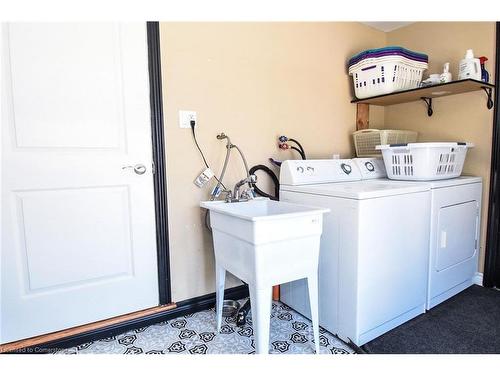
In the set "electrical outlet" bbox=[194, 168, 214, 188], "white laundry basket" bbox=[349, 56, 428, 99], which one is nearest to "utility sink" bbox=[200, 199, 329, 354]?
"electrical outlet" bbox=[194, 168, 214, 188]

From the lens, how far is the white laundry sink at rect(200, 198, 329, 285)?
52.3 inches

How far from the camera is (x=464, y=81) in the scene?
196 cm

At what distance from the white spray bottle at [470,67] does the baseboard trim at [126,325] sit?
6.86ft

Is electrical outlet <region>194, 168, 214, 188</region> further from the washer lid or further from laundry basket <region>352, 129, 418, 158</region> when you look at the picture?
laundry basket <region>352, 129, 418, 158</region>

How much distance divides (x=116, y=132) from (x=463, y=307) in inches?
93.2

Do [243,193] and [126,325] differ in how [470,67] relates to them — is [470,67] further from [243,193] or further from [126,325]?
[126,325]

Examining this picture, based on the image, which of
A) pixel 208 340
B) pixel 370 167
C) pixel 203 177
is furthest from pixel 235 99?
pixel 208 340

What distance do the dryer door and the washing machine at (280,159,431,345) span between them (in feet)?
0.56

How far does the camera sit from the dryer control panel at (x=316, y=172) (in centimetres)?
190

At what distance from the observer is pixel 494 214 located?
7.10 ft

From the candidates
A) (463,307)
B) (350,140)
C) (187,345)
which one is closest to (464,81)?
(350,140)

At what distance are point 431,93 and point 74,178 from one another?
2.44 metres

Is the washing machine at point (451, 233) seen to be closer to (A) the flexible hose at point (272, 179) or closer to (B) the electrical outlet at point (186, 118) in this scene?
(A) the flexible hose at point (272, 179)
